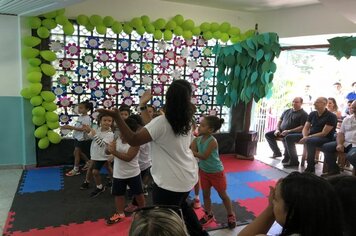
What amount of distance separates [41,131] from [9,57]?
1.03 meters

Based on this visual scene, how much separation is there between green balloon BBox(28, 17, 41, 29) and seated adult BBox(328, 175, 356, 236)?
3.81m

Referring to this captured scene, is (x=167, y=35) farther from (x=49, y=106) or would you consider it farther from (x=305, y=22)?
(x=305, y=22)

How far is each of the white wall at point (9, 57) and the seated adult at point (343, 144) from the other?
428 cm

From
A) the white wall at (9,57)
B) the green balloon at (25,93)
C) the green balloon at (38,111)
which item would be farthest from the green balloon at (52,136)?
the white wall at (9,57)

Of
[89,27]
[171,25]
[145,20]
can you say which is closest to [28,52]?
[89,27]

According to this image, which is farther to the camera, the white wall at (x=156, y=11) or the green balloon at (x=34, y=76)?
the white wall at (x=156, y=11)

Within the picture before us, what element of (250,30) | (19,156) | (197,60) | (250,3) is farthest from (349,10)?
(19,156)

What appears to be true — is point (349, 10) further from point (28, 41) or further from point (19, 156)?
point (19, 156)

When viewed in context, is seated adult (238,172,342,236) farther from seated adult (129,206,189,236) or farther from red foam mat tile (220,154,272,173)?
red foam mat tile (220,154,272,173)

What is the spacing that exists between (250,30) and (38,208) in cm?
409

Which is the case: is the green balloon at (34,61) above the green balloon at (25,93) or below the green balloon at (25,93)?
above

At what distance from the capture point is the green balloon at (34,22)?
3.75 m

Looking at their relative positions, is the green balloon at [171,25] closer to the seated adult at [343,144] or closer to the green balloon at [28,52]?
the green balloon at [28,52]

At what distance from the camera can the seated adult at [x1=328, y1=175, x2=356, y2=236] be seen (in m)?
1.10
